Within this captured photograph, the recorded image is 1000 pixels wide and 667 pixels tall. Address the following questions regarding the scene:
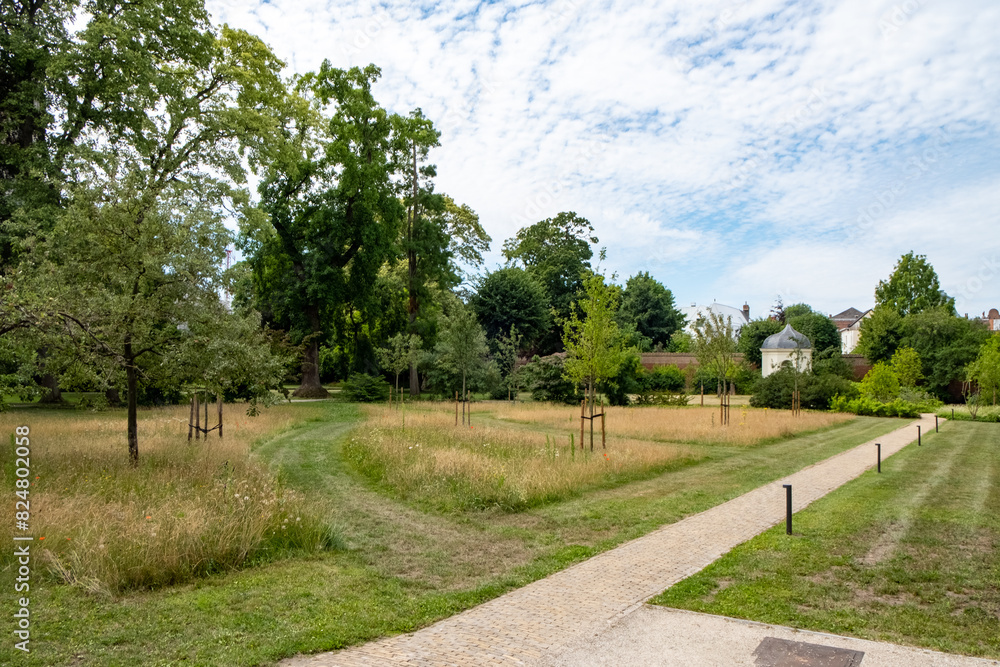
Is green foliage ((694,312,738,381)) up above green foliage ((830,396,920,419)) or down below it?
above

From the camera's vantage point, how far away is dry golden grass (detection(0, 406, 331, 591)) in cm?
640

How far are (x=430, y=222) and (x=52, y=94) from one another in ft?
73.1

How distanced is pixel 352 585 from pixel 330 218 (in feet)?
102

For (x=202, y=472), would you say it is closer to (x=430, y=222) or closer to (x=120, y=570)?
(x=120, y=570)

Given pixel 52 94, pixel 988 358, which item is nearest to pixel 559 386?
pixel 988 358

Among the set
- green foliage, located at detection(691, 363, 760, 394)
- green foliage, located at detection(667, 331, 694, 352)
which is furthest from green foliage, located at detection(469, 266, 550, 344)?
green foliage, located at detection(667, 331, 694, 352)

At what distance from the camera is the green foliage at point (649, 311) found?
6431cm

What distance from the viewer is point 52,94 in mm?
21422

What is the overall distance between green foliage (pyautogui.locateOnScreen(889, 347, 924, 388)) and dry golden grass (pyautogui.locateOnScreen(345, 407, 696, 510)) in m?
28.5

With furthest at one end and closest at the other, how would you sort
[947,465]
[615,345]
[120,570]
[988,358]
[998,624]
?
[988,358] < [615,345] < [947,465] < [120,570] < [998,624]

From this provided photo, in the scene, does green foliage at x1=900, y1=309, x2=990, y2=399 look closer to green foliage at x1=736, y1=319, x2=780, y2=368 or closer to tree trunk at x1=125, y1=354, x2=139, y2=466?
green foliage at x1=736, y1=319, x2=780, y2=368

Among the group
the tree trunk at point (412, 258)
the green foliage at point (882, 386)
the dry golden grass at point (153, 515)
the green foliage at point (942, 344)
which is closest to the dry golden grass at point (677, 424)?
the green foliage at point (882, 386)

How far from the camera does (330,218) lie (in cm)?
3534

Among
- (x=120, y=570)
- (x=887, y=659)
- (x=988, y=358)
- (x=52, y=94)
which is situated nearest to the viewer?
(x=887, y=659)
